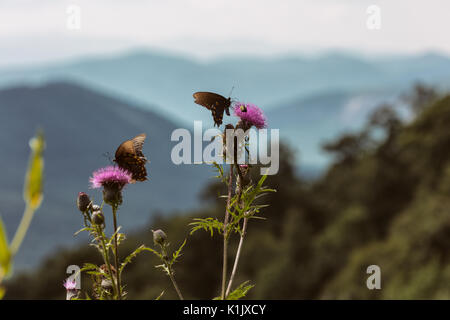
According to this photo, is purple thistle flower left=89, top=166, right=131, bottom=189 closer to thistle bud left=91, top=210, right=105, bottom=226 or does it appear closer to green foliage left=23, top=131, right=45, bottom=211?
thistle bud left=91, top=210, right=105, bottom=226

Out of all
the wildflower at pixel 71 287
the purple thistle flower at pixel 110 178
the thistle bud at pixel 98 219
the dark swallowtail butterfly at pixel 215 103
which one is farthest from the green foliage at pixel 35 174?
the dark swallowtail butterfly at pixel 215 103

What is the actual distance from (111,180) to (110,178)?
0.4 inches

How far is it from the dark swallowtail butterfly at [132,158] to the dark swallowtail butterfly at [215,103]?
13.0 inches

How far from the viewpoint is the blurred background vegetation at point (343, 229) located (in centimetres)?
3450

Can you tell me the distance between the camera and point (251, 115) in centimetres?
272

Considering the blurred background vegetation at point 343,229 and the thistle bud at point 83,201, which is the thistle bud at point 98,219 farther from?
the blurred background vegetation at point 343,229

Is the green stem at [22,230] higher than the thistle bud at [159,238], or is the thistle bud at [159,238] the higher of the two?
the green stem at [22,230]

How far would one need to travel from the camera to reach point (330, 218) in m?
58.6

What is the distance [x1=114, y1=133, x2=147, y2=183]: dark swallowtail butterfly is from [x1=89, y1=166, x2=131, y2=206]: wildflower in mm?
41

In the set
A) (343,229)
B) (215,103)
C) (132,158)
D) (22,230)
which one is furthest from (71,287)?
(343,229)

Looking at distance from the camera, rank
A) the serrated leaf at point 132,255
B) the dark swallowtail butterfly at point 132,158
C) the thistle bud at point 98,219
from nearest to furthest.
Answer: the serrated leaf at point 132,255 < the thistle bud at point 98,219 < the dark swallowtail butterfly at point 132,158
